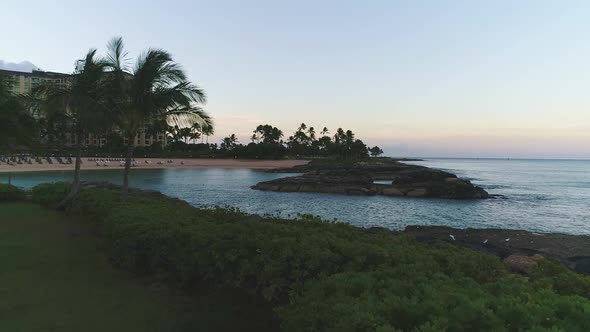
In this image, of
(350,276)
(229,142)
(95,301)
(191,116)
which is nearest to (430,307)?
(350,276)

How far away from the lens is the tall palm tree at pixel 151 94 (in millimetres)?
13312

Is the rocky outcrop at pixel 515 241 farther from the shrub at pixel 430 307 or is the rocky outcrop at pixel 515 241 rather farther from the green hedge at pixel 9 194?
the green hedge at pixel 9 194

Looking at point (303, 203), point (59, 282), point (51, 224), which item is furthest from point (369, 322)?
point (303, 203)

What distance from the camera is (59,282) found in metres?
7.15

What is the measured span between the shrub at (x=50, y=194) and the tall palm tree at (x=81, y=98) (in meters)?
1.59

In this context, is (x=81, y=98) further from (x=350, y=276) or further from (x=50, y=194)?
(x=350, y=276)

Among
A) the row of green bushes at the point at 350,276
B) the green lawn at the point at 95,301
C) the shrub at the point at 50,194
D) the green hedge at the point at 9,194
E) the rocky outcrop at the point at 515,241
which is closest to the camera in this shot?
the row of green bushes at the point at 350,276

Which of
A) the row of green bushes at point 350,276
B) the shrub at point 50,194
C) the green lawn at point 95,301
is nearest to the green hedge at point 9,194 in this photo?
the shrub at point 50,194

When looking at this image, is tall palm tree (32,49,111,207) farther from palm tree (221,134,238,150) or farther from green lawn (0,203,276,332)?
palm tree (221,134,238,150)

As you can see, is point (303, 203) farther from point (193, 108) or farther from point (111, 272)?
point (111, 272)

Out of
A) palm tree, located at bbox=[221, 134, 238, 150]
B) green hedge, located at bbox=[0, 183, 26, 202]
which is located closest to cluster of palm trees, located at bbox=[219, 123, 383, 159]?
palm tree, located at bbox=[221, 134, 238, 150]

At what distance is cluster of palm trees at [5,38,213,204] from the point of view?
13.4 meters

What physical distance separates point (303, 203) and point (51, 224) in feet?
74.1

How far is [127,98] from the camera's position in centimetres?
1380
